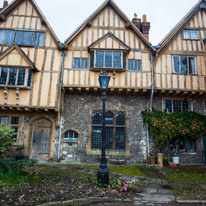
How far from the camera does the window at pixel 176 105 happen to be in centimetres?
1112

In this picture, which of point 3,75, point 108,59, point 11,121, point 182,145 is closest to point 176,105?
→ point 182,145

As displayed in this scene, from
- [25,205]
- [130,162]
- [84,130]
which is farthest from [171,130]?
[25,205]

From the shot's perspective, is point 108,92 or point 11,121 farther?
point 108,92

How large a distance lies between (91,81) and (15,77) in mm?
4568

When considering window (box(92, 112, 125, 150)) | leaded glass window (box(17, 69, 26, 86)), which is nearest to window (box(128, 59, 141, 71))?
window (box(92, 112, 125, 150))

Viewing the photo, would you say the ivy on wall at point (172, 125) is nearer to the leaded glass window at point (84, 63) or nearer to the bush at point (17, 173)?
the leaded glass window at point (84, 63)

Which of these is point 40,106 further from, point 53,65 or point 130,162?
point 130,162

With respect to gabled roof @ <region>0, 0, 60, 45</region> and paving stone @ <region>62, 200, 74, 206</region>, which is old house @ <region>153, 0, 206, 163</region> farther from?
paving stone @ <region>62, 200, 74, 206</region>

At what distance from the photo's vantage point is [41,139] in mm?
10453

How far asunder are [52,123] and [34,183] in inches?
219

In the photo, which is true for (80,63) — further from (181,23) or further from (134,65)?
(181,23)

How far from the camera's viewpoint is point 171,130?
1025 centimetres

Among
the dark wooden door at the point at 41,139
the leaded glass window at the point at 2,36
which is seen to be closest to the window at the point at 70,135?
the dark wooden door at the point at 41,139

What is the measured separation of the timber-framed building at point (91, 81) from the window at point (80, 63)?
65 millimetres
